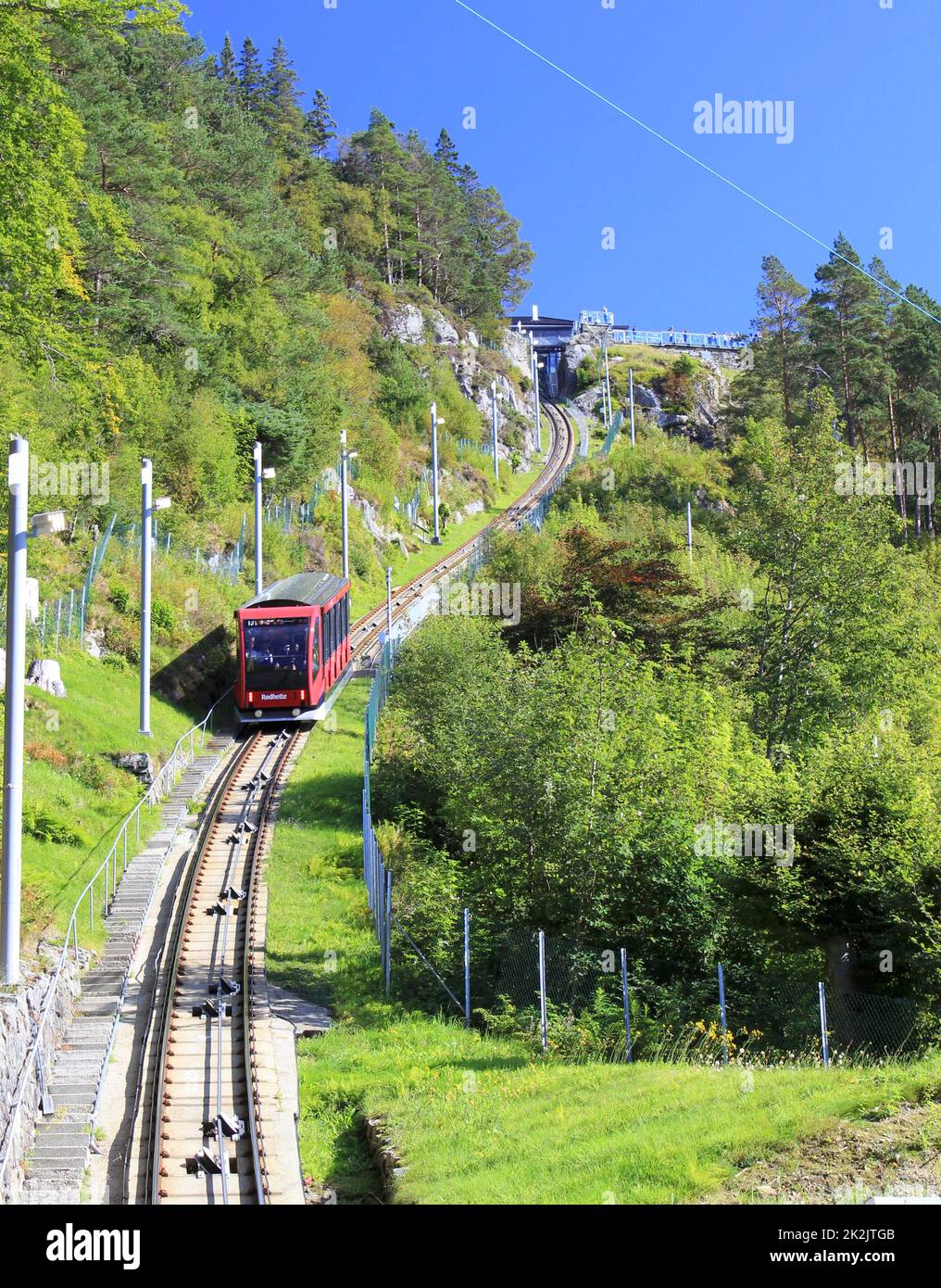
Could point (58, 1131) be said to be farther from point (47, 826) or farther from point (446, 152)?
point (446, 152)

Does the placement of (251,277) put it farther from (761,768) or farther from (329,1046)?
(329,1046)

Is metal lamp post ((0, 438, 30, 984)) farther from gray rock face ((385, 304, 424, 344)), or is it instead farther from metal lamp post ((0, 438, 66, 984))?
gray rock face ((385, 304, 424, 344))

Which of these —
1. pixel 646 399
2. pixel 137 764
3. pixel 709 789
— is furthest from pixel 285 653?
pixel 646 399

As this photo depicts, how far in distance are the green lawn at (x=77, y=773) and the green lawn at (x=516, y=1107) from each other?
3.97 meters

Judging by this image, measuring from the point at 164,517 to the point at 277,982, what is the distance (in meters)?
29.4

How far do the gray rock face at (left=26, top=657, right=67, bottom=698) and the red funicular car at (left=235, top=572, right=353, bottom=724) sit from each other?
589 centimetres

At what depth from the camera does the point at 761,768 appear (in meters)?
22.6

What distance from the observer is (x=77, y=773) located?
26.7 m

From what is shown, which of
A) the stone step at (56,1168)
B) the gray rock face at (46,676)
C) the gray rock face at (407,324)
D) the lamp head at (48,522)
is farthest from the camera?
the gray rock face at (407,324)

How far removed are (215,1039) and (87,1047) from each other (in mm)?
1714

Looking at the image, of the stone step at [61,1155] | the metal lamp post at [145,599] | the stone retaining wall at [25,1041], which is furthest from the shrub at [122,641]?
the stone step at [61,1155]

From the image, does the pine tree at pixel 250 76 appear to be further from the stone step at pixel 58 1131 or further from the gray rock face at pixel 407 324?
the stone step at pixel 58 1131

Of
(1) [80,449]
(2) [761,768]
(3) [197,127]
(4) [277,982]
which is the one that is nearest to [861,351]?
(3) [197,127]

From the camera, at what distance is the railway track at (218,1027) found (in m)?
13.2
